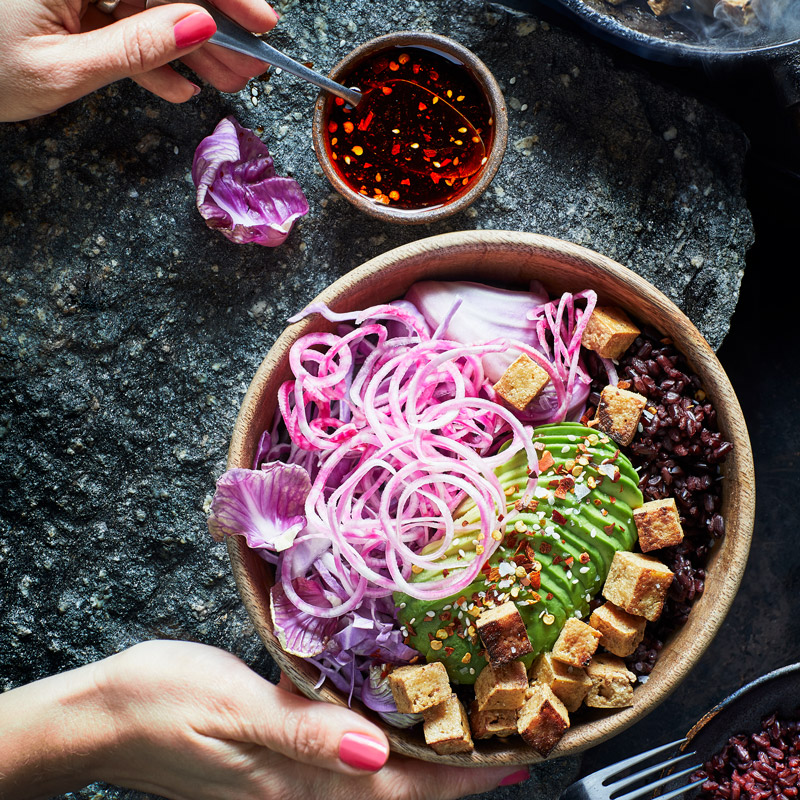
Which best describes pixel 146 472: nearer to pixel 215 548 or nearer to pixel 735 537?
pixel 215 548

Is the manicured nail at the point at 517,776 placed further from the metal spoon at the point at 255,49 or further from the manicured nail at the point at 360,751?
the metal spoon at the point at 255,49

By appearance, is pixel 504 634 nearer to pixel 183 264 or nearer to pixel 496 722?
pixel 496 722

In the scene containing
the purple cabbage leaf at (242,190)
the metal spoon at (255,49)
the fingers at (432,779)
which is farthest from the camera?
the purple cabbage leaf at (242,190)

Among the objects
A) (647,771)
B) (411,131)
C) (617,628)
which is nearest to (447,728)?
(617,628)

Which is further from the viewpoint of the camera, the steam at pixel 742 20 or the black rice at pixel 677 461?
the steam at pixel 742 20

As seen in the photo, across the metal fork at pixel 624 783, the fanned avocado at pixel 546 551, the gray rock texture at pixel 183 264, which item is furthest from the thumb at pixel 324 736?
the metal fork at pixel 624 783


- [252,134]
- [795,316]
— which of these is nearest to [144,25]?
[252,134]
